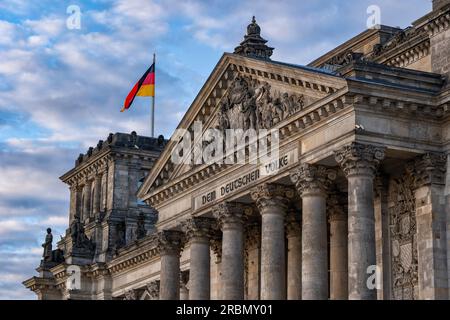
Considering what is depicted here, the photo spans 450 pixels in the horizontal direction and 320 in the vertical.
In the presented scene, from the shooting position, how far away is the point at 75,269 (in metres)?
82.3

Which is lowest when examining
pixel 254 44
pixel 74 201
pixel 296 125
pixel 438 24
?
pixel 296 125

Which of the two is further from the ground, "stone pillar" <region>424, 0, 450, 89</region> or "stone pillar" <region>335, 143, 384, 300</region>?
"stone pillar" <region>424, 0, 450, 89</region>

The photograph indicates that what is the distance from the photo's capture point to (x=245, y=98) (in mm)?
52875

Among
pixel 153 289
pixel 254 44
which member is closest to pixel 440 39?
pixel 254 44

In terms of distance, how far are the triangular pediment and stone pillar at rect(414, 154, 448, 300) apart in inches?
188

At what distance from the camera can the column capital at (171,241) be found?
200 feet

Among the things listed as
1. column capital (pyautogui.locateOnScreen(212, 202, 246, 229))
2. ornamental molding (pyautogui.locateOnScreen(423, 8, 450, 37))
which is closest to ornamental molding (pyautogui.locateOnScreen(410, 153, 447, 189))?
ornamental molding (pyautogui.locateOnScreen(423, 8, 450, 37))

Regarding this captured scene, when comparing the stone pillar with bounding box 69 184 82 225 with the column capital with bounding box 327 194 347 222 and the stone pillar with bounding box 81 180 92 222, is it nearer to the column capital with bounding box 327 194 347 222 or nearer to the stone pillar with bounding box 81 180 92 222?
the stone pillar with bounding box 81 180 92 222

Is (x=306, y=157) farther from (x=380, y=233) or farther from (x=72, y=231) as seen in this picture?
(x=72, y=231)

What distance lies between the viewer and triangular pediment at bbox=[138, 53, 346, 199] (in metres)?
48.0

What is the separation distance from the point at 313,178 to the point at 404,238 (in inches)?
170

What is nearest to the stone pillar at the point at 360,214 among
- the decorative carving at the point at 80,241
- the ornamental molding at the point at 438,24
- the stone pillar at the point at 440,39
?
the stone pillar at the point at 440,39

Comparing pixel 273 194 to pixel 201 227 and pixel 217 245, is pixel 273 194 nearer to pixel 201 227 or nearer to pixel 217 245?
pixel 201 227
